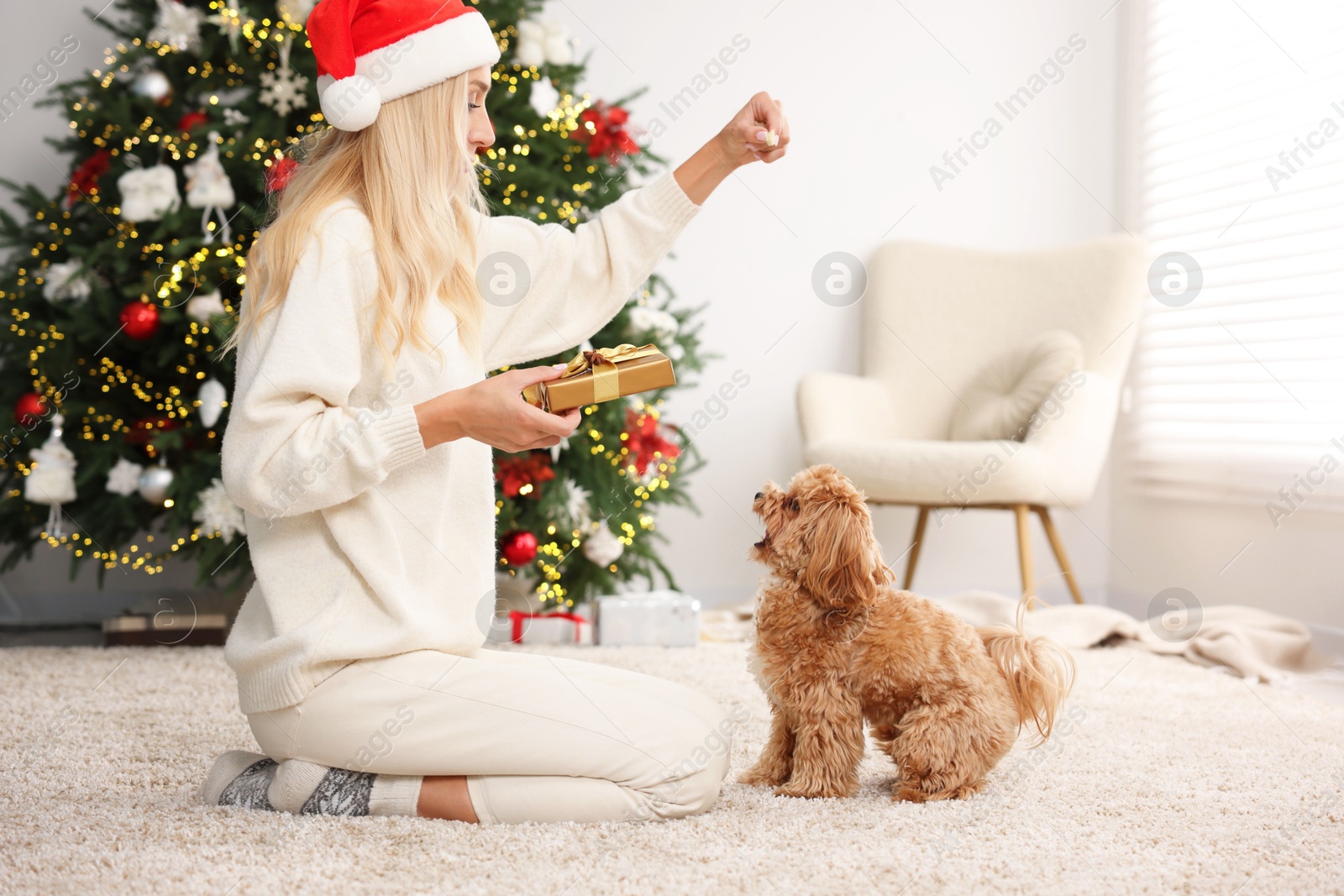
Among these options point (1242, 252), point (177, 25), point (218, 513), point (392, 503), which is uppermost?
point (177, 25)

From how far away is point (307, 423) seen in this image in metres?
1.18

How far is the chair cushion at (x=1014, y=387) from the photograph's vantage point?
3137mm

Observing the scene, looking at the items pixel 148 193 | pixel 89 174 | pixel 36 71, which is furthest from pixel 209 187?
pixel 36 71

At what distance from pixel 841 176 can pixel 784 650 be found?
264cm

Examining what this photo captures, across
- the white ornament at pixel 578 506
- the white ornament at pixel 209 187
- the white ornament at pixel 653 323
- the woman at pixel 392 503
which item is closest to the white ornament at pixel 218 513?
the white ornament at pixel 209 187

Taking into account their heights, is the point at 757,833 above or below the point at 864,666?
below

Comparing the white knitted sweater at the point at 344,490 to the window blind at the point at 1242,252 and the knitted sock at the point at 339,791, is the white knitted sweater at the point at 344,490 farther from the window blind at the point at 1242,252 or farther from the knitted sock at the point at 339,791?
the window blind at the point at 1242,252

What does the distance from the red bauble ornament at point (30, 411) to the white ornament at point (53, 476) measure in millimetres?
37

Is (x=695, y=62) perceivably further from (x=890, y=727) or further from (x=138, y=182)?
(x=890, y=727)

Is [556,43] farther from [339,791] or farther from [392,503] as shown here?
[339,791]

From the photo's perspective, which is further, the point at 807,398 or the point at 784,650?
the point at 807,398

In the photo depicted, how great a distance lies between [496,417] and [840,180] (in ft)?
9.37

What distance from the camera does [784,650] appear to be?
58.3 inches

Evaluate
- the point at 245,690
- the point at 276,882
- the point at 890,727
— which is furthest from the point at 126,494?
the point at 890,727
